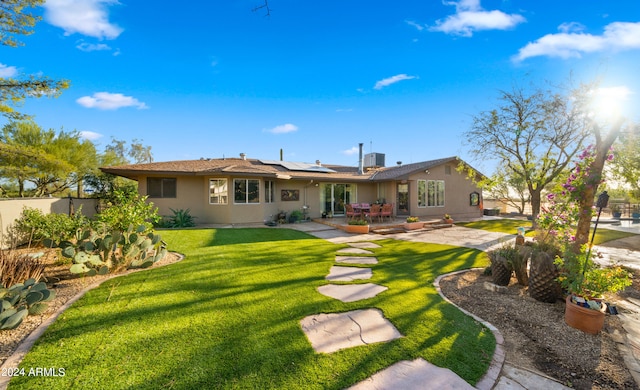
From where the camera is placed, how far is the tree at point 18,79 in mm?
6715

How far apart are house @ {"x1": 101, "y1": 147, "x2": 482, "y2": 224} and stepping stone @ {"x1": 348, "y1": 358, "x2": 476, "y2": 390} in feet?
35.1

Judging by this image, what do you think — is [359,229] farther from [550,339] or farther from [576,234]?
[550,339]

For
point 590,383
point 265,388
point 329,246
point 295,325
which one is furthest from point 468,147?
point 265,388

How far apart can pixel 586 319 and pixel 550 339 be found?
0.71m

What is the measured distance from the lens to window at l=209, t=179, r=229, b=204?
12547 mm

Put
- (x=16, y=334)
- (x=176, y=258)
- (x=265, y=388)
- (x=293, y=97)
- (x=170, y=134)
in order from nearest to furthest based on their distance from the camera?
(x=265, y=388) → (x=16, y=334) → (x=176, y=258) → (x=293, y=97) → (x=170, y=134)

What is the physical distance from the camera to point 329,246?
831cm

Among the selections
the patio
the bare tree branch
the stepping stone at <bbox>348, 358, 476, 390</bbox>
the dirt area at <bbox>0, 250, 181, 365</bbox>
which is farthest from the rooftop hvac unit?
the stepping stone at <bbox>348, 358, 476, 390</bbox>

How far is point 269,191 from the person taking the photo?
14.0 meters

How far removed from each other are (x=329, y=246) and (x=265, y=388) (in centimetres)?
622

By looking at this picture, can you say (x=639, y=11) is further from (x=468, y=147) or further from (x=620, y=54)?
(x=468, y=147)

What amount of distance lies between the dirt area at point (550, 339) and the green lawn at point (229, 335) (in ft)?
1.29

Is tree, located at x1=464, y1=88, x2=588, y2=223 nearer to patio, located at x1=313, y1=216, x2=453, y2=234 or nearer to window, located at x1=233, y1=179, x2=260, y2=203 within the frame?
patio, located at x1=313, y1=216, x2=453, y2=234

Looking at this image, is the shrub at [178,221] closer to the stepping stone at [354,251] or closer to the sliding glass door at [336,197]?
the sliding glass door at [336,197]
